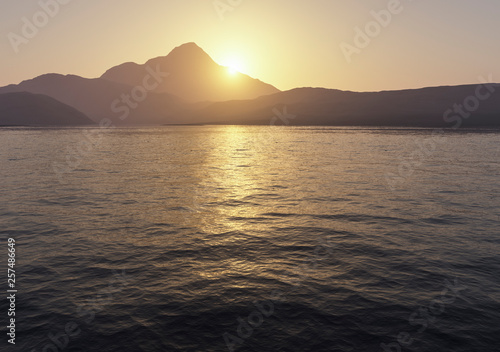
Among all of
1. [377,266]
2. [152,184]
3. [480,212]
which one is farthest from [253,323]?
[152,184]

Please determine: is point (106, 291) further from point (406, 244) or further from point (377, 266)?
point (406, 244)

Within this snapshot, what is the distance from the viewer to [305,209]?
22.4 metres

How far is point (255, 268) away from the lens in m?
13.0

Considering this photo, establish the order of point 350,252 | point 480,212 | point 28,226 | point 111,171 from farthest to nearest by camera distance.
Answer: point 111,171 < point 480,212 < point 28,226 < point 350,252

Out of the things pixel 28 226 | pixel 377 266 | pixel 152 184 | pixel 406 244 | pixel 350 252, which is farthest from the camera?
pixel 152 184

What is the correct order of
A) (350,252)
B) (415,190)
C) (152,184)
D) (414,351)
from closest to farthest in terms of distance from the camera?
1. (414,351)
2. (350,252)
3. (415,190)
4. (152,184)

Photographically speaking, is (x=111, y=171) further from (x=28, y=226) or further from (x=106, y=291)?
(x=106, y=291)

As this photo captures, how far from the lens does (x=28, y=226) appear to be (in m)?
18.5

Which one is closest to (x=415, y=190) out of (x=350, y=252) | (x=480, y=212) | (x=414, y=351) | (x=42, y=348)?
Result: (x=480, y=212)

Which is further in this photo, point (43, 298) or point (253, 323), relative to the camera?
point (43, 298)

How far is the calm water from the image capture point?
9.10m

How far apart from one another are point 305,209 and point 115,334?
15280 millimetres

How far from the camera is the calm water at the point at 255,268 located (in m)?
9.10

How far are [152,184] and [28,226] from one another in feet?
42.4
